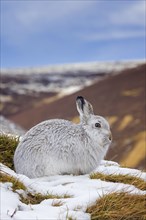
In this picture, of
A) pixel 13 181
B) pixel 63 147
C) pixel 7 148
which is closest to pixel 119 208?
pixel 13 181

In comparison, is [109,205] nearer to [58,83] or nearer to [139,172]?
[139,172]

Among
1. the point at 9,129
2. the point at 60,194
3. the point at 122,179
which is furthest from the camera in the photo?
the point at 9,129

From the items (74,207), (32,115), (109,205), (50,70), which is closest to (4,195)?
(74,207)

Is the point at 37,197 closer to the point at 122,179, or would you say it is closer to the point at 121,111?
the point at 122,179

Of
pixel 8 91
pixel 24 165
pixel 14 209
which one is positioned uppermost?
pixel 8 91

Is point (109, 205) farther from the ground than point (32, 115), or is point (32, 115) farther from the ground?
point (32, 115)

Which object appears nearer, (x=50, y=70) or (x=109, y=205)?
(x=109, y=205)

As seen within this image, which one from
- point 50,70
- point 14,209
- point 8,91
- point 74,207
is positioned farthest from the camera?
point 50,70
